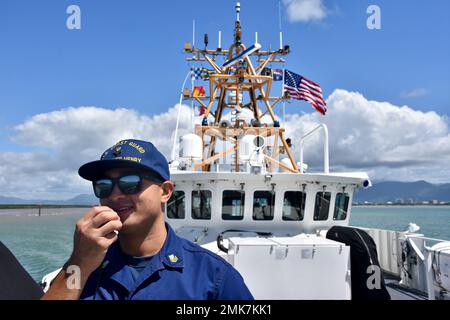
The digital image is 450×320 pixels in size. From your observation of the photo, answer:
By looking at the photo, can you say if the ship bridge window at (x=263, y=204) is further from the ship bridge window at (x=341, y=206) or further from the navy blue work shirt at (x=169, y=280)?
the navy blue work shirt at (x=169, y=280)

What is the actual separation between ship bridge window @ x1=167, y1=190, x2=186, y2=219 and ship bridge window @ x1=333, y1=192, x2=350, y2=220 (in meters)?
4.08

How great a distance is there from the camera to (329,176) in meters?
9.05

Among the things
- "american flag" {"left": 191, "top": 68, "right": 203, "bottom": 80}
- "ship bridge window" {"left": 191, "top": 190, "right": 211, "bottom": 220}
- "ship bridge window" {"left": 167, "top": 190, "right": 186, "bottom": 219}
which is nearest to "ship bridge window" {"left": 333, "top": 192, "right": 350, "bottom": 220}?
"ship bridge window" {"left": 191, "top": 190, "right": 211, "bottom": 220}

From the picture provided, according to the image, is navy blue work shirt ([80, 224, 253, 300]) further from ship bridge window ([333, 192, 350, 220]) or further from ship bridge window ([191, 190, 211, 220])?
ship bridge window ([333, 192, 350, 220])

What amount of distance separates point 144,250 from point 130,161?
480 mm

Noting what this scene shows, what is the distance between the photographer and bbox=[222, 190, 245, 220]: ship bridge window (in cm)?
903

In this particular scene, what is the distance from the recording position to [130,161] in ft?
6.02

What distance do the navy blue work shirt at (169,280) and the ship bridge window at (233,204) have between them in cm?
710

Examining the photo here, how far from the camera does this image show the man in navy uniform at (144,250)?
5.90ft

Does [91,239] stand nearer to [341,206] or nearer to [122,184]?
[122,184]

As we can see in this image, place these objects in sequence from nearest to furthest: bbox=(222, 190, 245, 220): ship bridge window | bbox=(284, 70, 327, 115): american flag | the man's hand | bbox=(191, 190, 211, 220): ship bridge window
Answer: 1. the man's hand
2. bbox=(222, 190, 245, 220): ship bridge window
3. bbox=(191, 190, 211, 220): ship bridge window
4. bbox=(284, 70, 327, 115): american flag

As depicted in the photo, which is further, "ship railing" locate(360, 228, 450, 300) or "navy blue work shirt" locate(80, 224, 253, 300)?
"ship railing" locate(360, 228, 450, 300)

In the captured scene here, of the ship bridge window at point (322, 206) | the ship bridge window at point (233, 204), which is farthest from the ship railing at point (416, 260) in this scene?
the ship bridge window at point (233, 204)
